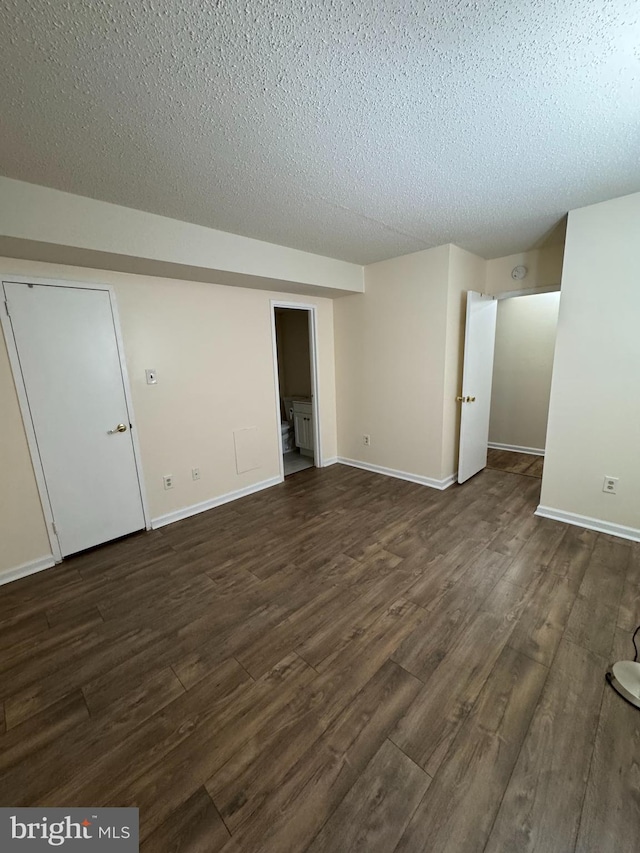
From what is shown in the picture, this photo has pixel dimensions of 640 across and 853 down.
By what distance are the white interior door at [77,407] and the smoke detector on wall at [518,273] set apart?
4059mm

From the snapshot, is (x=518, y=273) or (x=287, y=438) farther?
(x=287, y=438)

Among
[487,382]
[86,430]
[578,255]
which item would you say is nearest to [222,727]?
[86,430]

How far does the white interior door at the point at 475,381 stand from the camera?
11.5 ft

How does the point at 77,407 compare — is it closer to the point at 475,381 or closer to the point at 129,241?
the point at 129,241

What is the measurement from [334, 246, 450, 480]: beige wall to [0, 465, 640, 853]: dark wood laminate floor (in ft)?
4.46

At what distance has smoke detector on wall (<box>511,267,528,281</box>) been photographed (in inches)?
142

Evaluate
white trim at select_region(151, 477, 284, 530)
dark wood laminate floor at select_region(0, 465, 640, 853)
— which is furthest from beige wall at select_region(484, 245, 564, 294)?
white trim at select_region(151, 477, 284, 530)

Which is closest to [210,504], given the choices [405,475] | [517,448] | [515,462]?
[405,475]

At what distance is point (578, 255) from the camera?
2.57 meters

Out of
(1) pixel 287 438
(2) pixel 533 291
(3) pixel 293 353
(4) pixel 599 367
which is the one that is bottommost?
(1) pixel 287 438

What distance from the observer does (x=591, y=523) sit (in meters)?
2.78

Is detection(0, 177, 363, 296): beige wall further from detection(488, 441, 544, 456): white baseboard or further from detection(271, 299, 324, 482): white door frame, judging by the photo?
detection(488, 441, 544, 456): white baseboard

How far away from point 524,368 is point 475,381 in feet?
5.09

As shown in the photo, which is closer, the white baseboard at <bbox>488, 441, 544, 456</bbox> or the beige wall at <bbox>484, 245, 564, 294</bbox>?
the beige wall at <bbox>484, 245, 564, 294</bbox>
